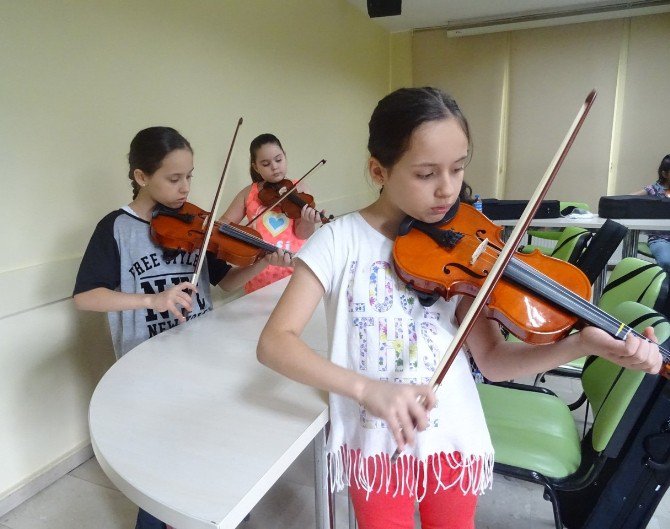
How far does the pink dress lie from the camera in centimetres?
196

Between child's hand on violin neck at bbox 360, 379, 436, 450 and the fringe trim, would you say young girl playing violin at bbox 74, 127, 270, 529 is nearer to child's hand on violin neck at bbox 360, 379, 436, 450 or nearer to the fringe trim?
the fringe trim

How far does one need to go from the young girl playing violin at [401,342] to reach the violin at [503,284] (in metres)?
0.03

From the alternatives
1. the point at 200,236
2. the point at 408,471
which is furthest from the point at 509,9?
the point at 408,471

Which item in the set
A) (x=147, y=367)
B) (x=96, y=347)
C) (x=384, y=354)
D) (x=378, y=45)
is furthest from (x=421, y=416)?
(x=378, y=45)

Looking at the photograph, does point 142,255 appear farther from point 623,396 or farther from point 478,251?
point 623,396

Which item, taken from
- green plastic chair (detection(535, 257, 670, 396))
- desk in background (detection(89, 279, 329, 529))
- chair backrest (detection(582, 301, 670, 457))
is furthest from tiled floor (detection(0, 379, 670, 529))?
desk in background (detection(89, 279, 329, 529))

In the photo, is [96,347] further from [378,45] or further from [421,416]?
[378,45]

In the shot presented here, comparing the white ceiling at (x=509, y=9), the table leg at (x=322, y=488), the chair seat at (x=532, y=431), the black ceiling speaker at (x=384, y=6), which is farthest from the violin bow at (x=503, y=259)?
the white ceiling at (x=509, y=9)

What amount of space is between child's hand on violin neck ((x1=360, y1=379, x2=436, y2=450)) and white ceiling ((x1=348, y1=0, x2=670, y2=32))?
4.09 m

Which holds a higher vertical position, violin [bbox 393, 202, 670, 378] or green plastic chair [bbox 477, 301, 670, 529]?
violin [bbox 393, 202, 670, 378]

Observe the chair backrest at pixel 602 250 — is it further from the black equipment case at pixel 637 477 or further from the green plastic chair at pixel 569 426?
the black equipment case at pixel 637 477

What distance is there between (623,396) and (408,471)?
1.89 ft

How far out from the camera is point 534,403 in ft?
4.45

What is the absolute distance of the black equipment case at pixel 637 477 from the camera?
995 mm
